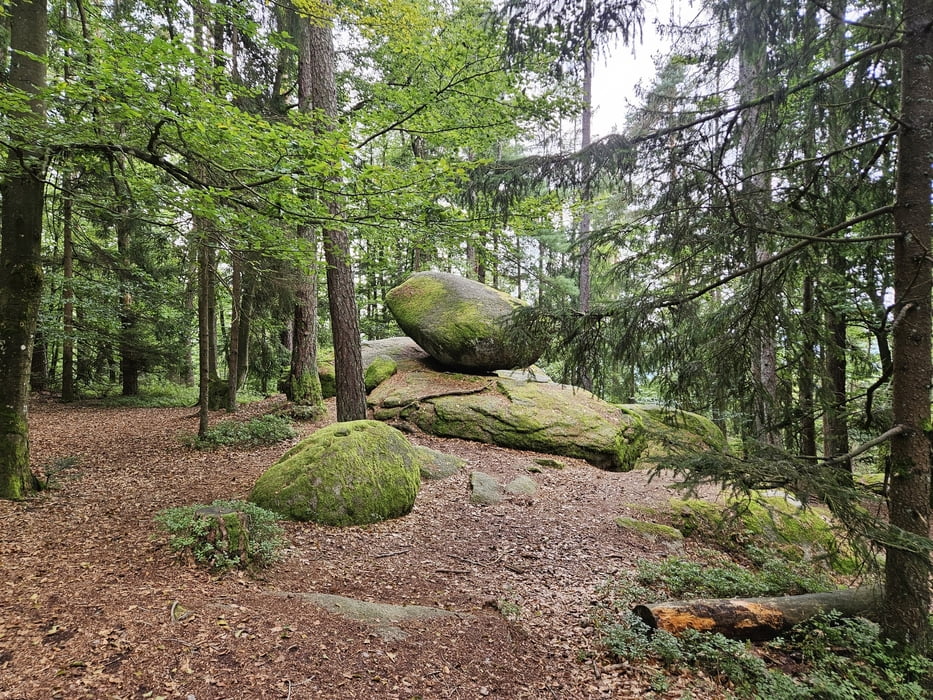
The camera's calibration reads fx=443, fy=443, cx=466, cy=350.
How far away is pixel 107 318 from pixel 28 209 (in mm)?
6050

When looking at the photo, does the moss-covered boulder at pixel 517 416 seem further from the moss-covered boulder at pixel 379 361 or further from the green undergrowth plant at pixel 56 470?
the green undergrowth plant at pixel 56 470

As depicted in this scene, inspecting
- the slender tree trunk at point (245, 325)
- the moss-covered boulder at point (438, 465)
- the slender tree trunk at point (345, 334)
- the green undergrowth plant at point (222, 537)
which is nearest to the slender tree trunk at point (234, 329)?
the slender tree trunk at point (245, 325)

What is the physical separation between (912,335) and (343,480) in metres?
5.53

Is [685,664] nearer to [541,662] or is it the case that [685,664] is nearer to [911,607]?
[541,662]

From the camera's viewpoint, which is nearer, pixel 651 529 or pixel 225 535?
pixel 225 535

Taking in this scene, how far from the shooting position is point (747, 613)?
378 cm

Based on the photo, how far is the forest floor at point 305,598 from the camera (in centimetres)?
267

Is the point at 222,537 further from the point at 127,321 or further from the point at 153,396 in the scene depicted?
the point at 153,396

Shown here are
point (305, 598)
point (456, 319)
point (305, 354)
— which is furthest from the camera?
point (456, 319)

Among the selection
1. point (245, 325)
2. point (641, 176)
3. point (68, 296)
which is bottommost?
point (245, 325)

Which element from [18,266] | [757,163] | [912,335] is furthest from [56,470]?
[912,335]

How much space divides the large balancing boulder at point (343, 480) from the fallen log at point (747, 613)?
3.04 m

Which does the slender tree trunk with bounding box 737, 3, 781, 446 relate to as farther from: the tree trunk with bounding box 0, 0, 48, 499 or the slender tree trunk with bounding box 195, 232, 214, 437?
the slender tree trunk with bounding box 195, 232, 214, 437

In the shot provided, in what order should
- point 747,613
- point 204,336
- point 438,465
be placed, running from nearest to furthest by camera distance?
point 747,613 → point 438,465 → point 204,336
